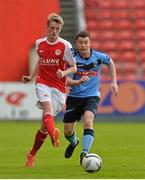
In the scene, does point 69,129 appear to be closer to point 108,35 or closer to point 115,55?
point 115,55

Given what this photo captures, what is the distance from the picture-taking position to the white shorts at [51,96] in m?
10.6

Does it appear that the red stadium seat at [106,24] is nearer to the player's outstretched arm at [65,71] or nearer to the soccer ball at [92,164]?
the player's outstretched arm at [65,71]

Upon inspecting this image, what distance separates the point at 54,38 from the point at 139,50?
2009cm

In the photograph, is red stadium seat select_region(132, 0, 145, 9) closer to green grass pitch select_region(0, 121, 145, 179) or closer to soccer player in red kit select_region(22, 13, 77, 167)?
green grass pitch select_region(0, 121, 145, 179)

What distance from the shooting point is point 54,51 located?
35.1 feet

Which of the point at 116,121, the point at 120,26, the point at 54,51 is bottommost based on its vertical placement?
the point at 116,121

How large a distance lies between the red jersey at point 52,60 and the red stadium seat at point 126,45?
1983cm

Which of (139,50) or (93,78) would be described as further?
(139,50)

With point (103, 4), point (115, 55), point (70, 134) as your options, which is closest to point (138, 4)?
point (103, 4)

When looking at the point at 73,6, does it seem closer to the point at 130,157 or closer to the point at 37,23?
the point at 37,23

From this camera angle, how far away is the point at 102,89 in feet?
81.5

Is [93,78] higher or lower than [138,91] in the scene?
higher

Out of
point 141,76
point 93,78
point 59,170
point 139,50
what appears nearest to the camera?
point 59,170

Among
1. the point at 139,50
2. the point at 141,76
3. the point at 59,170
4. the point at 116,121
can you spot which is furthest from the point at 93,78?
the point at 139,50
